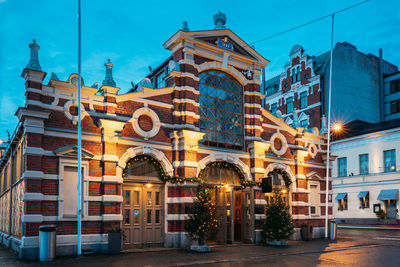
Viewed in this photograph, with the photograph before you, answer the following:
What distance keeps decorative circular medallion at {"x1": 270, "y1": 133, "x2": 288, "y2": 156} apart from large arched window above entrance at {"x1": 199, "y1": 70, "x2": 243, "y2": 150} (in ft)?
7.89

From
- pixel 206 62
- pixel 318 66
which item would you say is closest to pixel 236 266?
pixel 206 62

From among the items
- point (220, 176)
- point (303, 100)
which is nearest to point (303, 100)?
point (303, 100)

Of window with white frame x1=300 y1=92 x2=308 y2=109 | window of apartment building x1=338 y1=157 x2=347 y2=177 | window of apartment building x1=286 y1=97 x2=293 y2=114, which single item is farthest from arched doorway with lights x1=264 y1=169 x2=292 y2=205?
window of apartment building x1=286 y1=97 x2=293 y2=114

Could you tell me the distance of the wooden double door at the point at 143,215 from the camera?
16969 millimetres

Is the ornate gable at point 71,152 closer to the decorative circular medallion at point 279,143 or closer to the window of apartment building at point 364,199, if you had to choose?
the decorative circular medallion at point 279,143

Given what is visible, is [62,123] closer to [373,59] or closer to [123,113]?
[123,113]

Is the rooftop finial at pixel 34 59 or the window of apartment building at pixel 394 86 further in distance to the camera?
the window of apartment building at pixel 394 86

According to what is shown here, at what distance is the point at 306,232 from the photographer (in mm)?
22438

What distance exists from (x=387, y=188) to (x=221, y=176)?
23881mm

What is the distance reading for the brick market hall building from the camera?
49.2 feet

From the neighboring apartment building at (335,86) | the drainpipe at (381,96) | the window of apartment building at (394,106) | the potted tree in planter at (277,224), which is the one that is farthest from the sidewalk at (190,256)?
the window of apartment building at (394,106)

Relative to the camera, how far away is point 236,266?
1343 cm

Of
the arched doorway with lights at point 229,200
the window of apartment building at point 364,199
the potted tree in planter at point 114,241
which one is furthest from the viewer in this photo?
the window of apartment building at point 364,199

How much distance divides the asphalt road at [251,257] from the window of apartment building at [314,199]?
17.4ft
